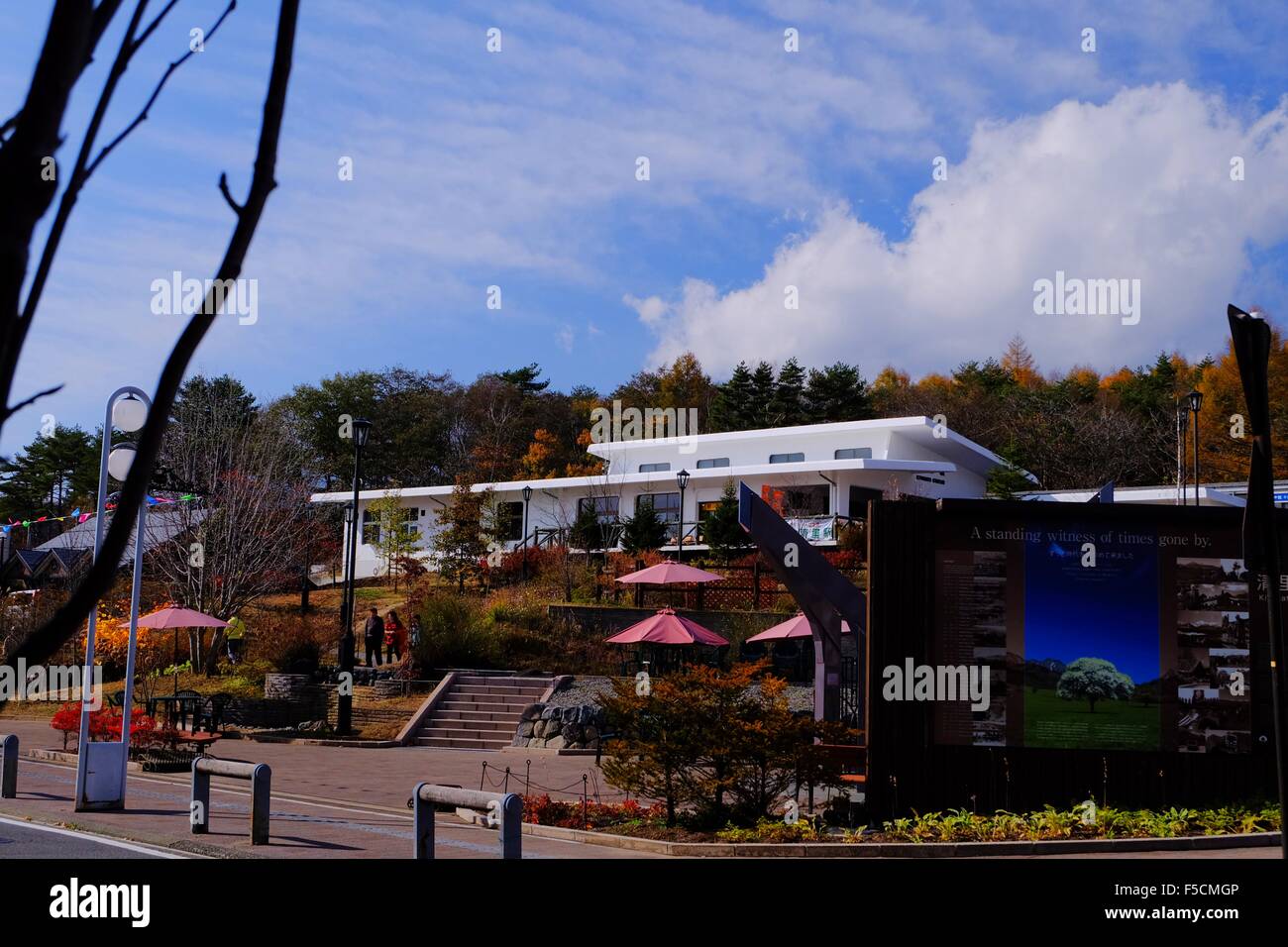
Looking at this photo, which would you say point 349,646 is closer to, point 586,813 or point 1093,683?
point 586,813

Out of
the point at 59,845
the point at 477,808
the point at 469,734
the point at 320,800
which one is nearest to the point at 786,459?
the point at 469,734

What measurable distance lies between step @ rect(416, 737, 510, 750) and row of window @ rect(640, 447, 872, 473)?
2193 centimetres

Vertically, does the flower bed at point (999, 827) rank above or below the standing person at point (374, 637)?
below

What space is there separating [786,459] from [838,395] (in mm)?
16175

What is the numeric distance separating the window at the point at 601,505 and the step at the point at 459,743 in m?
21.8

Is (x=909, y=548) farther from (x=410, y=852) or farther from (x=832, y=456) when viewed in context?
(x=832, y=456)

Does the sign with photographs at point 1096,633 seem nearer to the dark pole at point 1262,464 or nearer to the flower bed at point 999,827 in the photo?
the flower bed at point 999,827

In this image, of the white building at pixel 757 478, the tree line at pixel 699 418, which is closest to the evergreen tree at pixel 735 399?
the tree line at pixel 699 418

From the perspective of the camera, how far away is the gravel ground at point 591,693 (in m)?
26.3

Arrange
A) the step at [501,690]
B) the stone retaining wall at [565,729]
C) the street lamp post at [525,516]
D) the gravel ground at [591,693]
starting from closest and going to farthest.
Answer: the stone retaining wall at [565,729] → the gravel ground at [591,693] → the step at [501,690] → the street lamp post at [525,516]

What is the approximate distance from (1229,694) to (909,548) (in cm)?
402

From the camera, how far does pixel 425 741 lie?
85.8 feet

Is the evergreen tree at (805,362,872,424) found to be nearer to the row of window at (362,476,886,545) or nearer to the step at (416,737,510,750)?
the row of window at (362,476,886,545)
